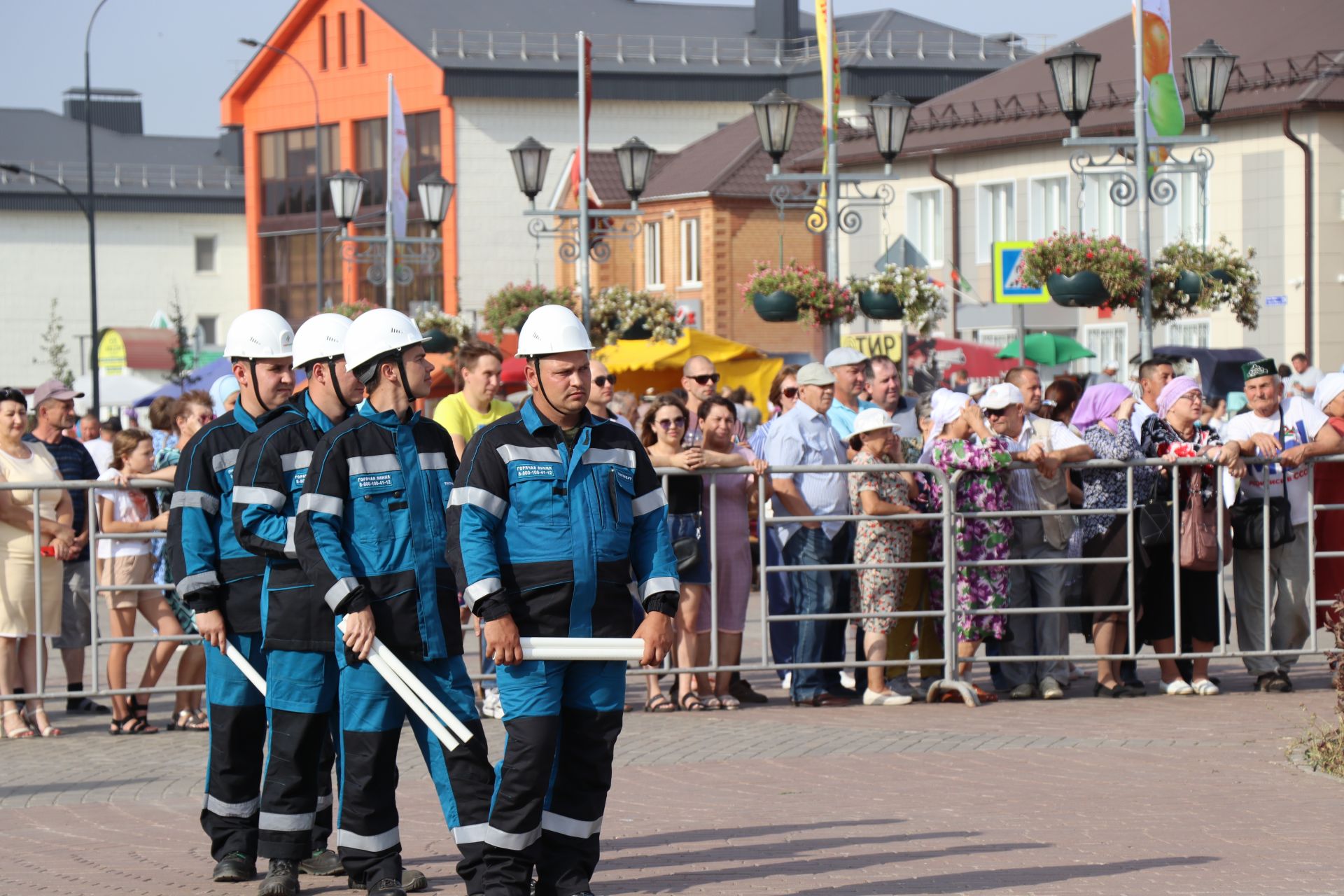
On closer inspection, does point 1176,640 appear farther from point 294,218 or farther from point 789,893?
point 294,218

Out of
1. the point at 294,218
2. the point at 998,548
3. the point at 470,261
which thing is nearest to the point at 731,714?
the point at 998,548

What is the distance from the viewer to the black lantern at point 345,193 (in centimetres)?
2917

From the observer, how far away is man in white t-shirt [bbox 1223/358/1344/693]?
1195 centimetres

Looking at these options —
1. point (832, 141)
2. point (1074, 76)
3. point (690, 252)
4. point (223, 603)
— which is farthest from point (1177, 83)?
point (223, 603)

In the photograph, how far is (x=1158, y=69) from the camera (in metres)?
19.4

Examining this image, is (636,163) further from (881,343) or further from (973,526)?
(973,526)

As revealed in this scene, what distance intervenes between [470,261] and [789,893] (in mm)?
62699

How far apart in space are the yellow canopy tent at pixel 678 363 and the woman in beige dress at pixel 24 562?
1487 centimetres

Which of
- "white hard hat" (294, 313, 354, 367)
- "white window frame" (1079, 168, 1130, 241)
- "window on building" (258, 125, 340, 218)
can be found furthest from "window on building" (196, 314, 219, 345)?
"white hard hat" (294, 313, 354, 367)

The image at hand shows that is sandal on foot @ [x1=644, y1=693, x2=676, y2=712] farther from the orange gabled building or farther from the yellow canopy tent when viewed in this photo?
the orange gabled building

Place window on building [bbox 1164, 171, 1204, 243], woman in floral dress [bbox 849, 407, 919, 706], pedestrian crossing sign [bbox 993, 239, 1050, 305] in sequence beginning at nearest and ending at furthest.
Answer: woman in floral dress [bbox 849, 407, 919, 706] < pedestrian crossing sign [bbox 993, 239, 1050, 305] < window on building [bbox 1164, 171, 1204, 243]

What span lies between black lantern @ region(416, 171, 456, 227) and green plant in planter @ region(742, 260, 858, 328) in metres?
9.18

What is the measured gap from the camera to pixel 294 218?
7806cm

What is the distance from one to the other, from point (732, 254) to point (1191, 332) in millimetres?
20155
